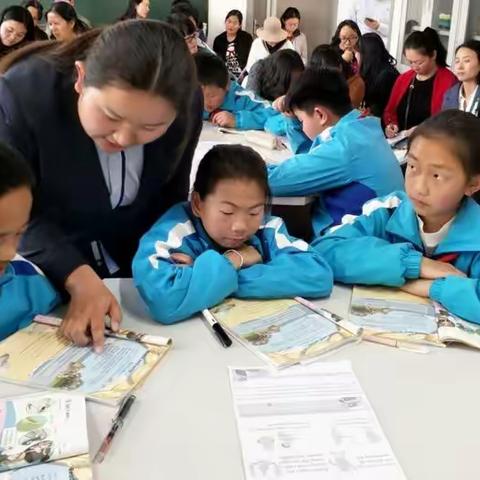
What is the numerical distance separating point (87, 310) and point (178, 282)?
0.59 feet

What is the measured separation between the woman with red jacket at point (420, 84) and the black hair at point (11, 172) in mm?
3345

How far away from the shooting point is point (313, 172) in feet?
6.41

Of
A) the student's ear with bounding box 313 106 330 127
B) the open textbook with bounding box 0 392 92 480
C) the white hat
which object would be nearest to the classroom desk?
the student's ear with bounding box 313 106 330 127

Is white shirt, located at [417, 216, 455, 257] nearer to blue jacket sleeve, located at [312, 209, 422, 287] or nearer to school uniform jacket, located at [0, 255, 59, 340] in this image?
→ blue jacket sleeve, located at [312, 209, 422, 287]

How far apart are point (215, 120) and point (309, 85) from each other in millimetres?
1032

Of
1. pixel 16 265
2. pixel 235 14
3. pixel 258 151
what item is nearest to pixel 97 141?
pixel 16 265

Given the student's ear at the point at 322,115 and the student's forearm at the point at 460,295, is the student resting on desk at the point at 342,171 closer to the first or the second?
the student's ear at the point at 322,115

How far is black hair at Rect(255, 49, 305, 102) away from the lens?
3.58 m

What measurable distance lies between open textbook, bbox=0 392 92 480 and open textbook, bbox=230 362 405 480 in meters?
0.22

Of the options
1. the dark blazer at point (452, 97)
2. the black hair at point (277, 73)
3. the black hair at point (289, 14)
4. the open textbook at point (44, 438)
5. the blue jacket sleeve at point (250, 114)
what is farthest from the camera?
the black hair at point (289, 14)

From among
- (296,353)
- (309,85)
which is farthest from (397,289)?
(309,85)

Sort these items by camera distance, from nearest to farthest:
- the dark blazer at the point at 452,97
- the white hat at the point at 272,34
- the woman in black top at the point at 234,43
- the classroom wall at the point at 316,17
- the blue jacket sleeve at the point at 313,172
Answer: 1. the blue jacket sleeve at the point at 313,172
2. the dark blazer at the point at 452,97
3. the white hat at the point at 272,34
4. the woman in black top at the point at 234,43
5. the classroom wall at the point at 316,17

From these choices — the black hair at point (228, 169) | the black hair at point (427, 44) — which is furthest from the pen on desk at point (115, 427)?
the black hair at point (427, 44)

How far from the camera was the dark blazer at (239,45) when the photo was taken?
679cm
